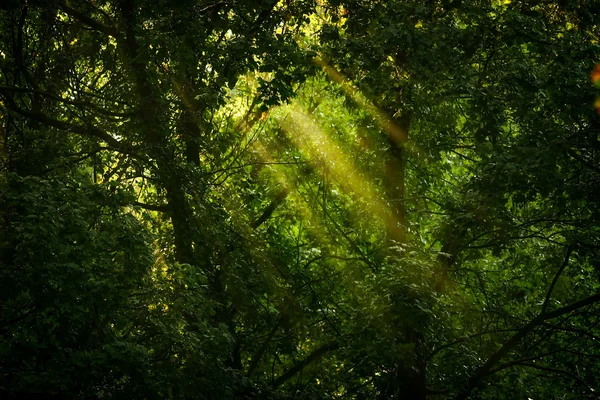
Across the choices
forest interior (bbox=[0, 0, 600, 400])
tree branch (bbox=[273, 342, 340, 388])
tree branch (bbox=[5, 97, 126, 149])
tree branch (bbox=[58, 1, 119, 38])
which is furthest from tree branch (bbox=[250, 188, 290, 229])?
tree branch (bbox=[58, 1, 119, 38])

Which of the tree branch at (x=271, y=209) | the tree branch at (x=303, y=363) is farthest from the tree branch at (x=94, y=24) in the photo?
the tree branch at (x=303, y=363)

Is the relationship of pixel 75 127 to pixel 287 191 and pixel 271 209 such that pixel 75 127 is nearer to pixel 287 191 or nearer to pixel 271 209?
pixel 287 191

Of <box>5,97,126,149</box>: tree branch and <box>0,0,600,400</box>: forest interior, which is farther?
<box>5,97,126,149</box>: tree branch

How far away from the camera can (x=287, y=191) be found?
1374 cm

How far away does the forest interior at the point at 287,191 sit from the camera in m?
8.02

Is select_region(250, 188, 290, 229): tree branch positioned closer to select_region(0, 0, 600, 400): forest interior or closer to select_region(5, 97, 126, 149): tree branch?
select_region(0, 0, 600, 400): forest interior

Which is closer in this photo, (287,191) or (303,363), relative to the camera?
(303,363)

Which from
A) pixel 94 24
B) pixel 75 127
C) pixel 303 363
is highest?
pixel 94 24

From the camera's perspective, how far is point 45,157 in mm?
9406

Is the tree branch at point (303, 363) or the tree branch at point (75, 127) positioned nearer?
the tree branch at point (75, 127)

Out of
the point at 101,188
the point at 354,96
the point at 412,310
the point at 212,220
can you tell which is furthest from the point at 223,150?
the point at 412,310

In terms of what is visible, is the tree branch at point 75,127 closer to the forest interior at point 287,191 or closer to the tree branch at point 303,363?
the forest interior at point 287,191

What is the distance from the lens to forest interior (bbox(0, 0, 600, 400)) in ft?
26.3

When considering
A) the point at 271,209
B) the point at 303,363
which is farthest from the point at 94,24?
the point at 303,363
